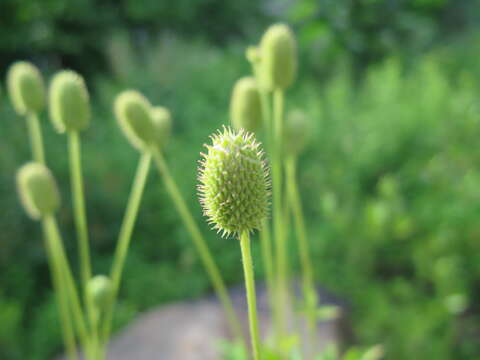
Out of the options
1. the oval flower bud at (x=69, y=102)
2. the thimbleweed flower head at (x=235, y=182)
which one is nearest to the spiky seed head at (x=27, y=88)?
the oval flower bud at (x=69, y=102)

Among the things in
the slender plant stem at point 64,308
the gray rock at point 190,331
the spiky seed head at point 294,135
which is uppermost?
the spiky seed head at point 294,135

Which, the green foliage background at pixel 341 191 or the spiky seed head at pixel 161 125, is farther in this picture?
the green foliage background at pixel 341 191

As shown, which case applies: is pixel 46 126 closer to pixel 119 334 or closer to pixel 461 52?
pixel 119 334

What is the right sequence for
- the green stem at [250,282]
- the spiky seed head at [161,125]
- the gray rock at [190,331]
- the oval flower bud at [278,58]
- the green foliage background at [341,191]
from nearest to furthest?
1. the green stem at [250,282]
2. the oval flower bud at [278,58]
3. the spiky seed head at [161,125]
4. the gray rock at [190,331]
5. the green foliage background at [341,191]

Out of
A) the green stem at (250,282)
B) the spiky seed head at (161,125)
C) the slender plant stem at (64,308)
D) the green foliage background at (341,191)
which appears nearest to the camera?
the green stem at (250,282)

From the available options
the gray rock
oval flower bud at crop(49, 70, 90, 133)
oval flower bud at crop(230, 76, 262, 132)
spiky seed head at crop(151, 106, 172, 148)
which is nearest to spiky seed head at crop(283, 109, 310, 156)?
oval flower bud at crop(230, 76, 262, 132)

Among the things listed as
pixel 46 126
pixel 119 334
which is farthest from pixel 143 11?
pixel 119 334

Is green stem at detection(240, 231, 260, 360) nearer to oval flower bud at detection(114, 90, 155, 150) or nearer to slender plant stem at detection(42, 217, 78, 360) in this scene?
oval flower bud at detection(114, 90, 155, 150)

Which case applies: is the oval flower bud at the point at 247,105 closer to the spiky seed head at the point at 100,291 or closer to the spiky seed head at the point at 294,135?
the spiky seed head at the point at 294,135
